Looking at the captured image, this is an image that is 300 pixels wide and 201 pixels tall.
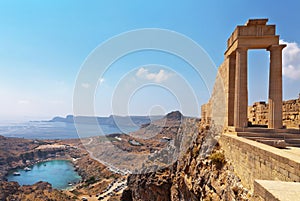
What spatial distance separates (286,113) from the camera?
960 centimetres

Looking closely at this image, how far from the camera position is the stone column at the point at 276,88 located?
7805 mm

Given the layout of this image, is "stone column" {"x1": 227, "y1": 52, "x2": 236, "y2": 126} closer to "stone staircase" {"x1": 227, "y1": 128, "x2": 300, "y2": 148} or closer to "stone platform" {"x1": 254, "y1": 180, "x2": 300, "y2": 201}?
"stone staircase" {"x1": 227, "y1": 128, "x2": 300, "y2": 148}

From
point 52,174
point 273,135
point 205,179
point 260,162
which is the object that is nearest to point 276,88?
point 273,135

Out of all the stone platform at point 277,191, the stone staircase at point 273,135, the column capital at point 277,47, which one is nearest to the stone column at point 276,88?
the column capital at point 277,47

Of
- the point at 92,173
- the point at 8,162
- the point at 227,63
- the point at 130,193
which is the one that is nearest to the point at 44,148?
the point at 8,162

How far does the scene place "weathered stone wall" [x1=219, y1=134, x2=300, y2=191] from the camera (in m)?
3.53

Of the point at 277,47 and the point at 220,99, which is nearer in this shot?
the point at 277,47

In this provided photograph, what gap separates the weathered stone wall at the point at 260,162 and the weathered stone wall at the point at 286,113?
4367 mm

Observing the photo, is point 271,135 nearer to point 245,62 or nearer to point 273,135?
point 273,135

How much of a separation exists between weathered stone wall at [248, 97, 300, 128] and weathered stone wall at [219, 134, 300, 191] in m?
4.37

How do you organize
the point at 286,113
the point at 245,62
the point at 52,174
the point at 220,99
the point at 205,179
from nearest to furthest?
the point at 245,62 → the point at 205,179 → the point at 286,113 → the point at 220,99 → the point at 52,174

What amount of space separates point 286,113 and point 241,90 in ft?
11.5

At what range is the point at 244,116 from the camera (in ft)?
26.5

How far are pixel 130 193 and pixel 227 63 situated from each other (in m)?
20.9
